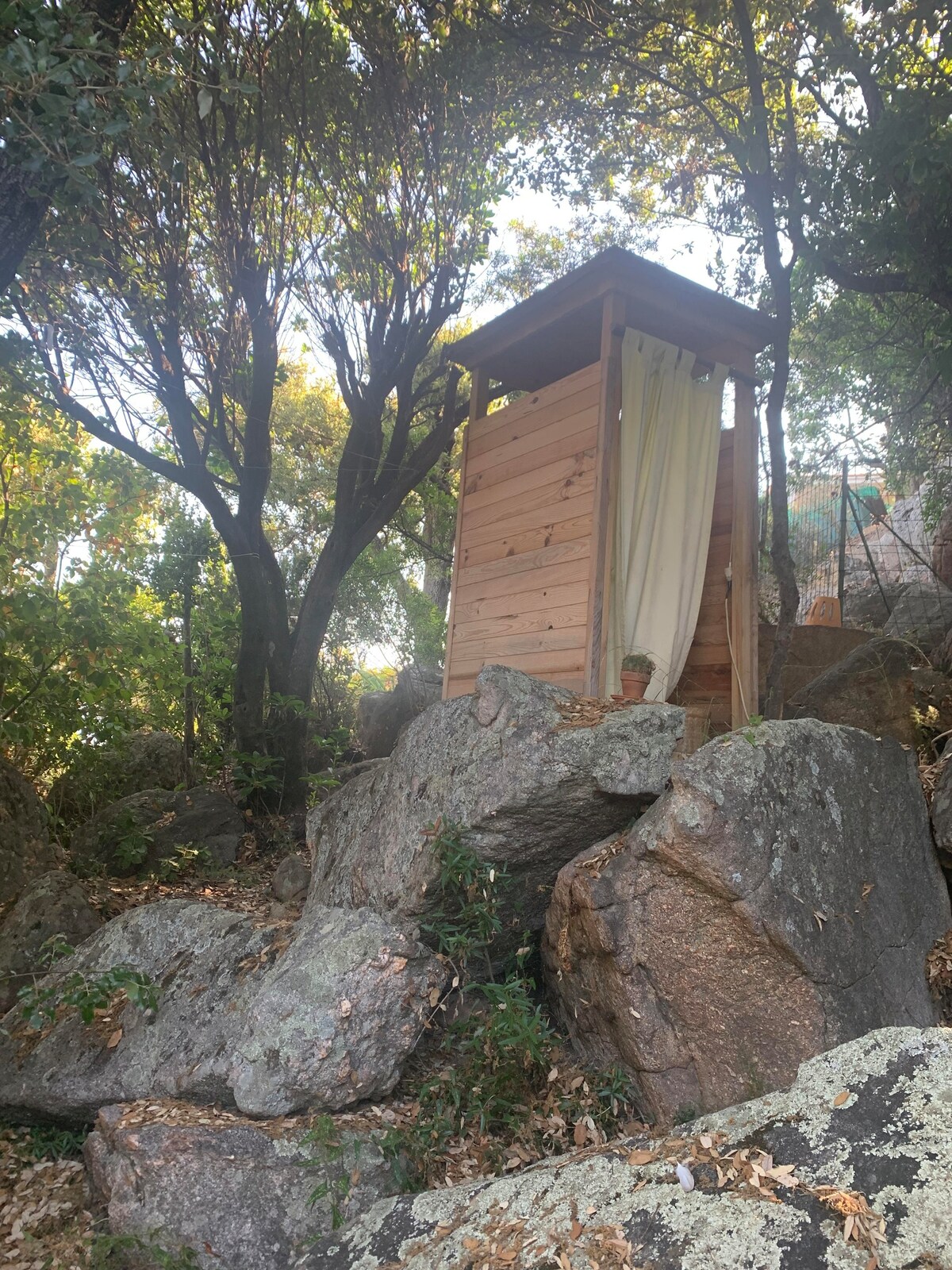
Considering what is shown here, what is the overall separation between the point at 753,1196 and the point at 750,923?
117 cm

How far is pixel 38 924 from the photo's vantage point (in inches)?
176

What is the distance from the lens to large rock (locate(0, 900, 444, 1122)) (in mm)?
3459

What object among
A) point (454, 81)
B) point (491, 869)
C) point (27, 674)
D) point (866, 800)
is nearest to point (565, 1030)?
point (491, 869)

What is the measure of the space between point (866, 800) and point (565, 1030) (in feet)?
5.22

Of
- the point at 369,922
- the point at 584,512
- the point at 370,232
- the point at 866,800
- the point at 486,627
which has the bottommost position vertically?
the point at 369,922

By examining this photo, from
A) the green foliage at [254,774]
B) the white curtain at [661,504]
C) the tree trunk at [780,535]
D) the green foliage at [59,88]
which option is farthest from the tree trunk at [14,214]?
the tree trunk at [780,535]

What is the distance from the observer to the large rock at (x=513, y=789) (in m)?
3.93

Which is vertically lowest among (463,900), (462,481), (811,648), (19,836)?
(463,900)

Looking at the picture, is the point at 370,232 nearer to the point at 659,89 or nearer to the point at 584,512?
the point at 659,89

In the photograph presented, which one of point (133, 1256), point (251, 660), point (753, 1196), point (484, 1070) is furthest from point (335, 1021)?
point (251, 660)

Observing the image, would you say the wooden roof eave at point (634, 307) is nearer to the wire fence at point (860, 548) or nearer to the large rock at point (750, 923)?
the large rock at point (750, 923)

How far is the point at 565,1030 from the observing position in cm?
383

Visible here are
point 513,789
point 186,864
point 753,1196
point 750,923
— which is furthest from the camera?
point 186,864

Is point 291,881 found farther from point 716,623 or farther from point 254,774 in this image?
point 716,623
